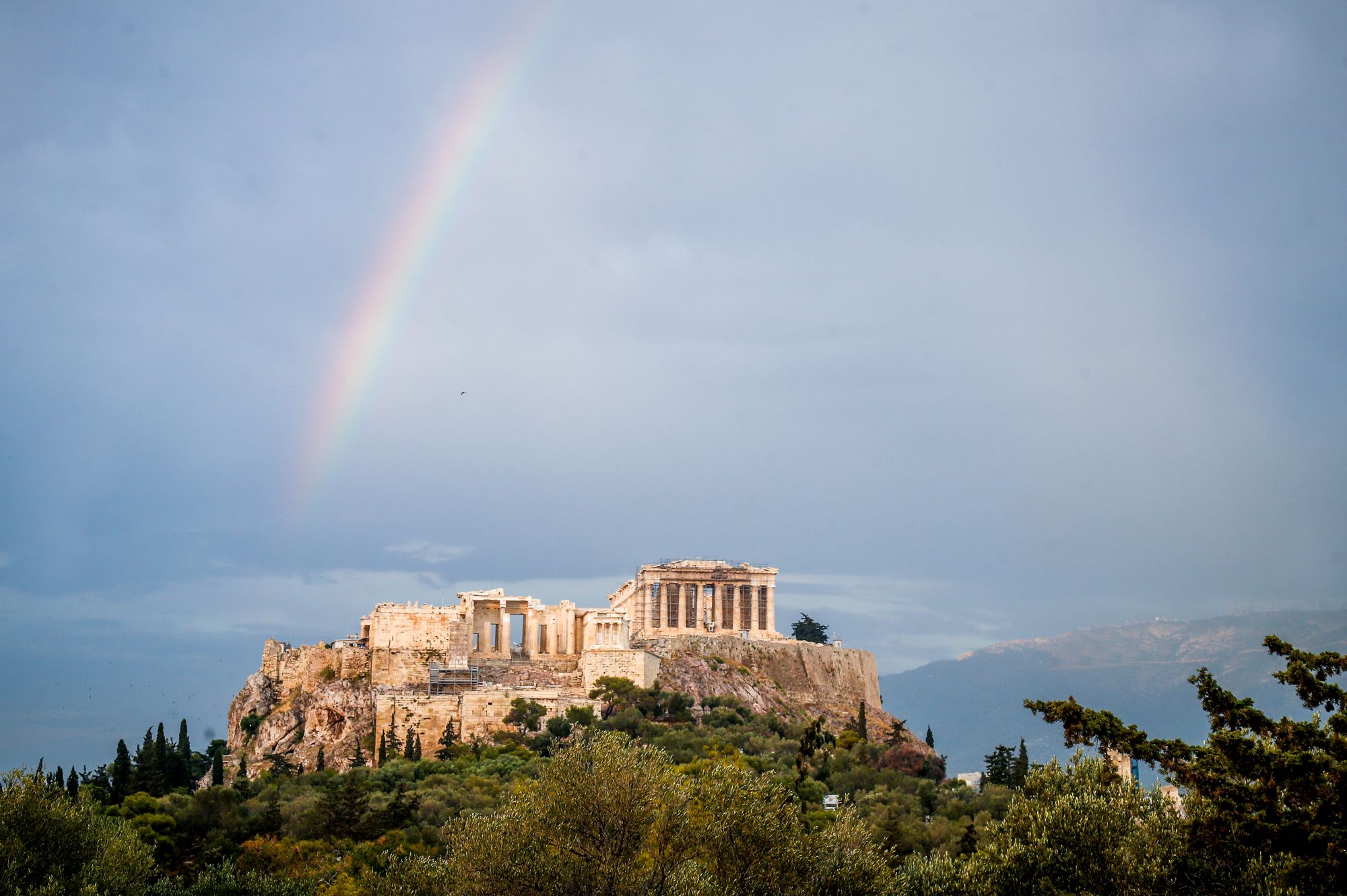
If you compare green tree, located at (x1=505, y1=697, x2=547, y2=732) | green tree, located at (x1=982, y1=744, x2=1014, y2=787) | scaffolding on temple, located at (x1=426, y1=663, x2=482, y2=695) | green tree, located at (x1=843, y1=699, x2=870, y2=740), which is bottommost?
green tree, located at (x1=982, y1=744, x2=1014, y2=787)

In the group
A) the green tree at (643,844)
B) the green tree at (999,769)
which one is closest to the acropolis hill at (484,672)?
the green tree at (999,769)

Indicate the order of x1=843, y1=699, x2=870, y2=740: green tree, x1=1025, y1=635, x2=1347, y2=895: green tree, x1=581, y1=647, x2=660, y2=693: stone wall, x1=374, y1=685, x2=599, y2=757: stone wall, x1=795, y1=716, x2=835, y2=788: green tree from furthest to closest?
x1=581, y1=647, x2=660, y2=693: stone wall → x1=843, y1=699, x2=870, y2=740: green tree → x1=374, y1=685, x2=599, y2=757: stone wall → x1=795, y1=716, x2=835, y2=788: green tree → x1=1025, y1=635, x2=1347, y2=895: green tree

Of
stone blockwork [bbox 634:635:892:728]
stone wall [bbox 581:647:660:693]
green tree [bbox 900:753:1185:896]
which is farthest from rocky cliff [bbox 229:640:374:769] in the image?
green tree [bbox 900:753:1185:896]

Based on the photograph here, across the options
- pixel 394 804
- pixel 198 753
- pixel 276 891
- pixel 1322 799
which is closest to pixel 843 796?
pixel 394 804

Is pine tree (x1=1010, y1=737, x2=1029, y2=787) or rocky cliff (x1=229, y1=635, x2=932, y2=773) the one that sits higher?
rocky cliff (x1=229, y1=635, x2=932, y2=773)

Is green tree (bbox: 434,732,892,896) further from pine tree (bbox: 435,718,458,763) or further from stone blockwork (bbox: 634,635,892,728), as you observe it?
stone blockwork (bbox: 634,635,892,728)

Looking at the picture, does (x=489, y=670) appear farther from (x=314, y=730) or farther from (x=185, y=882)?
(x=185, y=882)

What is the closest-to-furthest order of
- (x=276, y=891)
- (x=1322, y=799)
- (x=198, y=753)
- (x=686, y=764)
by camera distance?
(x=1322, y=799) < (x=276, y=891) < (x=686, y=764) < (x=198, y=753)

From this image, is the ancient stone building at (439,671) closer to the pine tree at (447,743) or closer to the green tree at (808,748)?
the pine tree at (447,743)
